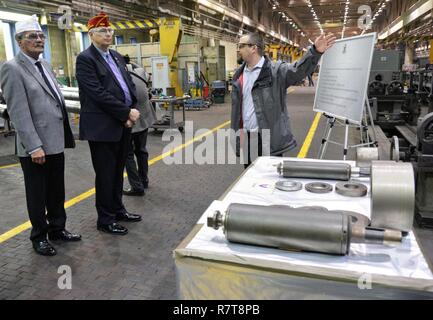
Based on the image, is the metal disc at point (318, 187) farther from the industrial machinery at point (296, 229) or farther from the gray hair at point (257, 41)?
the gray hair at point (257, 41)

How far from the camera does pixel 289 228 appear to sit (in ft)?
4.40

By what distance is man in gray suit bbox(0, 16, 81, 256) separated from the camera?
8.69 feet

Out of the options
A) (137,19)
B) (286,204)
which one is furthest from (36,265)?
(137,19)

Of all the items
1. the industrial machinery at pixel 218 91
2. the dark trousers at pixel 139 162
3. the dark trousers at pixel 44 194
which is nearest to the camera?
the dark trousers at pixel 44 194

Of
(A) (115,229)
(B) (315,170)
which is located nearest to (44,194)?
(A) (115,229)

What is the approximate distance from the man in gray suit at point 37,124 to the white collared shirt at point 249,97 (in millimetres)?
1470

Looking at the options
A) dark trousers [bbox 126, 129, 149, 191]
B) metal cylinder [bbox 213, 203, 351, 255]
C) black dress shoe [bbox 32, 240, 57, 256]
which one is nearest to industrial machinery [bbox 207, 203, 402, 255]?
metal cylinder [bbox 213, 203, 351, 255]

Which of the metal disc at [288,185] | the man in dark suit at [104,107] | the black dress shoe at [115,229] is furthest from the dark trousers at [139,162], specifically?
the metal disc at [288,185]

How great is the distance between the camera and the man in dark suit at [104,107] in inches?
114

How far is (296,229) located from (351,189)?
2.35 ft

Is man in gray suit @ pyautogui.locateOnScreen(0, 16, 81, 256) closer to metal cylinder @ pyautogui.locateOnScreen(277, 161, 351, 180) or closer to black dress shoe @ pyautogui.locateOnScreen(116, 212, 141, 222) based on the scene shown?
black dress shoe @ pyautogui.locateOnScreen(116, 212, 141, 222)

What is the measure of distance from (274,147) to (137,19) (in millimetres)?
11090

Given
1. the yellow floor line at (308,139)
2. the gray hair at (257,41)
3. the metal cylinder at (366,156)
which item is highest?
the gray hair at (257,41)

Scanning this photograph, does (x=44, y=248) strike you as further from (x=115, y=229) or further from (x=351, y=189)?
(x=351, y=189)
